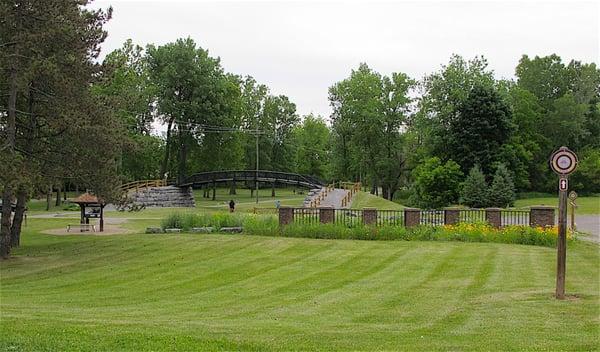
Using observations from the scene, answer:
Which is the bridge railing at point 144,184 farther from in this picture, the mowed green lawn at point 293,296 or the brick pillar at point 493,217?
the brick pillar at point 493,217

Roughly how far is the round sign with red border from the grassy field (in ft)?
138

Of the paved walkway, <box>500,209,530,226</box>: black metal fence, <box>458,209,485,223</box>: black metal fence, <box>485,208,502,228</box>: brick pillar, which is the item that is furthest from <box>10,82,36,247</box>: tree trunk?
the paved walkway

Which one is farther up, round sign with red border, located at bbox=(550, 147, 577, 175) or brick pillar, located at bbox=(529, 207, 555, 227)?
round sign with red border, located at bbox=(550, 147, 577, 175)

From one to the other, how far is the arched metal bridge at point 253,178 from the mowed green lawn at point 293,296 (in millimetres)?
37009

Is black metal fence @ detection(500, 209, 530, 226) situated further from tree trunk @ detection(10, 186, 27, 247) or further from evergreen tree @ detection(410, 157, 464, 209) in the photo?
evergreen tree @ detection(410, 157, 464, 209)

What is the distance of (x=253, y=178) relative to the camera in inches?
2463

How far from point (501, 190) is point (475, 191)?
221cm

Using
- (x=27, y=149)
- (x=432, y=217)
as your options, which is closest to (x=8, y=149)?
(x=27, y=149)

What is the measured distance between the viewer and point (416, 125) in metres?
67.1

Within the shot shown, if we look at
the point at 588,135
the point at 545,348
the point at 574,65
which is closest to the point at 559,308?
the point at 545,348

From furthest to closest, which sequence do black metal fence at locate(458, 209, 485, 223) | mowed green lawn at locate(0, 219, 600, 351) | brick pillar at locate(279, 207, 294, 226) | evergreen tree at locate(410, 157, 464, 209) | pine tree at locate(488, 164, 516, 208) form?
evergreen tree at locate(410, 157, 464, 209)
pine tree at locate(488, 164, 516, 208)
brick pillar at locate(279, 207, 294, 226)
black metal fence at locate(458, 209, 485, 223)
mowed green lawn at locate(0, 219, 600, 351)

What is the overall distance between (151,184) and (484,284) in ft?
175

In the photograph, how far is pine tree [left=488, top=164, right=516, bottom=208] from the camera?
50781mm

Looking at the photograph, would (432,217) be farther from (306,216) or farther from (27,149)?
(27,149)
